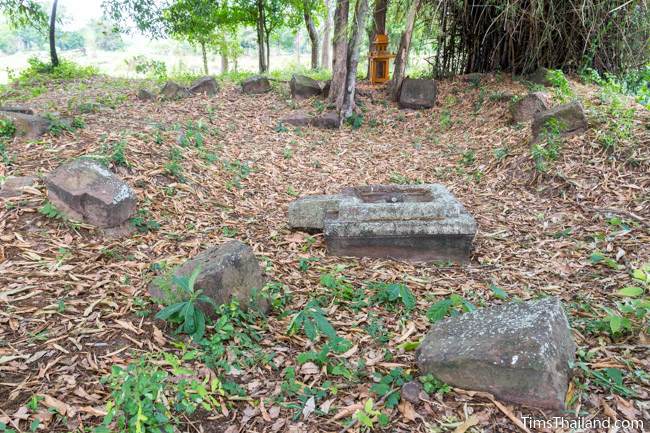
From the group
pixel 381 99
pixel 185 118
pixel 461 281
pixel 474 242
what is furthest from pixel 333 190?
pixel 381 99

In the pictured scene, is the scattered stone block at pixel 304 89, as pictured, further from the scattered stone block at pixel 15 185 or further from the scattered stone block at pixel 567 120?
the scattered stone block at pixel 15 185

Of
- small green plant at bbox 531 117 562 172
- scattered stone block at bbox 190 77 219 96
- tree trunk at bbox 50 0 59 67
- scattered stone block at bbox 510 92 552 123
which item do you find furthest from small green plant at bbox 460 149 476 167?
tree trunk at bbox 50 0 59 67

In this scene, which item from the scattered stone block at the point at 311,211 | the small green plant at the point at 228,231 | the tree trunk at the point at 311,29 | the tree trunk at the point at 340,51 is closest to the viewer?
the small green plant at the point at 228,231

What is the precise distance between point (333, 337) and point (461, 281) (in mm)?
1276

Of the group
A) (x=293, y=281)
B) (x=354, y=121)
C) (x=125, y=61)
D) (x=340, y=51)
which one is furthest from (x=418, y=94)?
(x=125, y=61)

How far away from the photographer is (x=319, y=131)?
6.65m

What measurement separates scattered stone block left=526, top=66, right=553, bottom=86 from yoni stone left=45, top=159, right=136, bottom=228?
6.35 meters

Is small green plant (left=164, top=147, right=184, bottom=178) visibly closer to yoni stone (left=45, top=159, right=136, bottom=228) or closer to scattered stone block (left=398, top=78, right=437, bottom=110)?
yoni stone (left=45, top=159, right=136, bottom=228)

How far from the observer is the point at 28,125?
14.0 feet

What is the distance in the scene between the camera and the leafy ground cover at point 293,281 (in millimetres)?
1856

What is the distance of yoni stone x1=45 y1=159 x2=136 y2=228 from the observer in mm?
3127

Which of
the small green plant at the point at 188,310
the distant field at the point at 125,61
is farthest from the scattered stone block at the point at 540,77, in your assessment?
the distant field at the point at 125,61

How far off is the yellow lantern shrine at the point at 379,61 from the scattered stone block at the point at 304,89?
1546 mm

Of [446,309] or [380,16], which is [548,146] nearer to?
[446,309]
